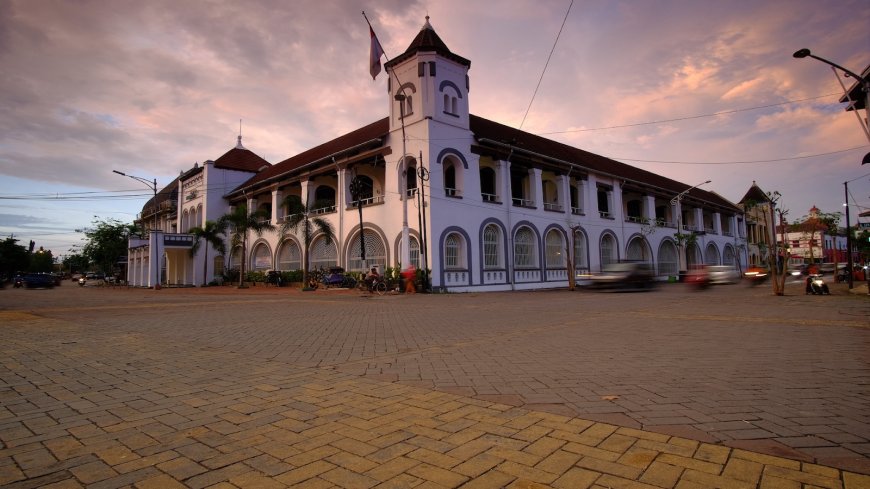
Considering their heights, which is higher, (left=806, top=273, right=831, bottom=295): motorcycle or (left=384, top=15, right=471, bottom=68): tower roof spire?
(left=384, top=15, right=471, bottom=68): tower roof spire

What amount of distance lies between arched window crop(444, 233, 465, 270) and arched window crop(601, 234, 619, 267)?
15488mm

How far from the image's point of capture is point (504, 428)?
3219mm

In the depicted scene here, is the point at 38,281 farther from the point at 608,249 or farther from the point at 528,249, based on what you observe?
the point at 608,249

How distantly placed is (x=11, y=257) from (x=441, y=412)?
9282 centimetres

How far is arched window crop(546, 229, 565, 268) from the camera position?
3156 cm

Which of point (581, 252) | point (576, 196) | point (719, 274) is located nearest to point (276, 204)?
point (576, 196)

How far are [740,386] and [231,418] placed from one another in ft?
14.7

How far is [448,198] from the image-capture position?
25266mm

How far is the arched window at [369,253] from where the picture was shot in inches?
1063

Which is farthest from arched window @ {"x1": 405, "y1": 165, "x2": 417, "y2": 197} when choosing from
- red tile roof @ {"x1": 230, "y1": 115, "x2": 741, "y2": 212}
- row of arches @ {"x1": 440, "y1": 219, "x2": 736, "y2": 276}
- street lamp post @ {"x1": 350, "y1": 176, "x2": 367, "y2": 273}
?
row of arches @ {"x1": 440, "y1": 219, "x2": 736, "y2": 276}

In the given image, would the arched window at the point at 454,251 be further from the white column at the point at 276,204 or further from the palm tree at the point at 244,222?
the white column at the point at 276,204

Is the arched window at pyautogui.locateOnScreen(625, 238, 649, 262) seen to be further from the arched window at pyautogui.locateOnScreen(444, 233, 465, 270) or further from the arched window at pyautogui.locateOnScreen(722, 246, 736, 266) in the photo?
the arched window at pyautogui.locateOnScreen(444, 233, 465, 270)

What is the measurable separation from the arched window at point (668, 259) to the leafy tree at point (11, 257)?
88.3 m

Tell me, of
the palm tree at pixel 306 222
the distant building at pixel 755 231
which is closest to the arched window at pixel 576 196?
the palm tree at pixel 306 222
